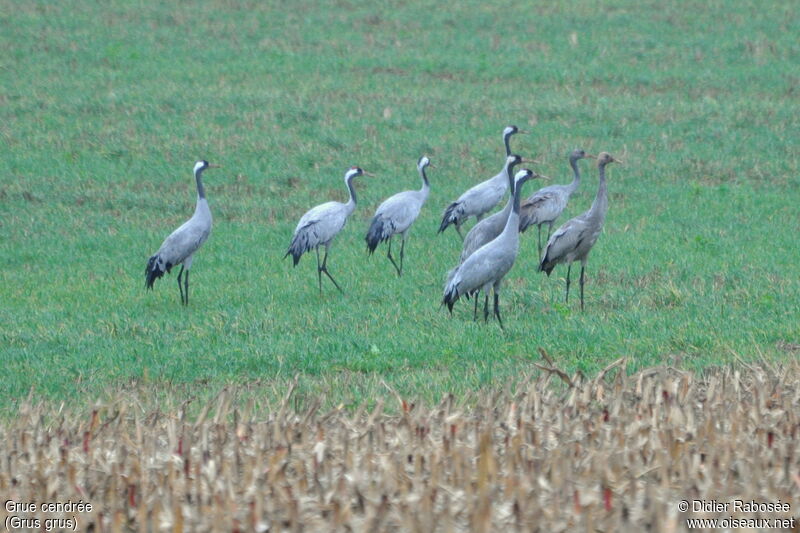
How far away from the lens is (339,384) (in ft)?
25.1

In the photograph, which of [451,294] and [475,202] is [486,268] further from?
[475,202]

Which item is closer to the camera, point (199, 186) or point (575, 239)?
point (575, 239)

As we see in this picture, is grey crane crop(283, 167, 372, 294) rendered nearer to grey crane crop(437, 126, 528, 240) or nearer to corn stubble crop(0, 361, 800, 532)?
grey crane crop(437, 126, 528, 240)

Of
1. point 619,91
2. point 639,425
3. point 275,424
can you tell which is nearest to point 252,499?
point 275,424

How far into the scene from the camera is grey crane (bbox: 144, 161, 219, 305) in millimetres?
11789

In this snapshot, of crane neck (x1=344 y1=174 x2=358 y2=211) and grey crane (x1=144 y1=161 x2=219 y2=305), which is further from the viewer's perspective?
crane neck (x1=344 y1=174 x2=358 y2=211)

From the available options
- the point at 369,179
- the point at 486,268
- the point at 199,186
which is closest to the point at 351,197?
the point at 199,186

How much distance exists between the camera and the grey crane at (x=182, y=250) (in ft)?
38.7

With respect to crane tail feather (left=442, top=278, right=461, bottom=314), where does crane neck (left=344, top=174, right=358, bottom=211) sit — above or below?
above

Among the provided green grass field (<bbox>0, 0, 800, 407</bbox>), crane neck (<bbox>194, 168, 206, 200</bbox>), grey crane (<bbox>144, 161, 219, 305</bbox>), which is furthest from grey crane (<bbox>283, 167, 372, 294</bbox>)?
crane neck (<bbox>194, 168, 206, 200</bbox>)

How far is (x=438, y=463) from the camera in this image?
4.27 metres

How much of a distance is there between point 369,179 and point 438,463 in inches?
556

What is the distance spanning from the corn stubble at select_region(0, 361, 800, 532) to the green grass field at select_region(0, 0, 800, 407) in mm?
1546

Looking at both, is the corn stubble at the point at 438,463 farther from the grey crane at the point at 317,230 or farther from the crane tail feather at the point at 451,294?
the grey crane at the point at 317,230
